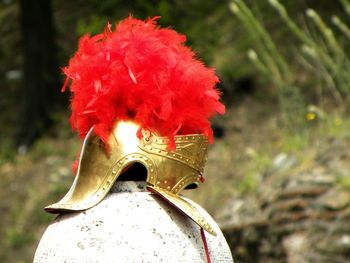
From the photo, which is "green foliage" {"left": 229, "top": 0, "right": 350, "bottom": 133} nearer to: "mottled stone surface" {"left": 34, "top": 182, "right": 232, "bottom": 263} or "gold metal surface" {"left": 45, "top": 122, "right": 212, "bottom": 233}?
"gold metal surface" {"left": 45, "top": 122, "right": 212, "bottom": 233}

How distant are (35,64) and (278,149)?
5.88 m

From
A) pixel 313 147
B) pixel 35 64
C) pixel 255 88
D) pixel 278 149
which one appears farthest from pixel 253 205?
pixel 35 64

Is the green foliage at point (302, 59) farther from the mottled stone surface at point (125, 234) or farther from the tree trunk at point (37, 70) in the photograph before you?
the tree trunk at point (37, 70)

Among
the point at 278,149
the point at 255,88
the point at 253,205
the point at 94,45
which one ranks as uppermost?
the point at 255,88

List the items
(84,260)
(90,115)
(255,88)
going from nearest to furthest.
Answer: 1. (84,260)
2. (90,115)
3. (255,88)

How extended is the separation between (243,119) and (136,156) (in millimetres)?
9752

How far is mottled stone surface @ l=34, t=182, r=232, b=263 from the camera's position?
13.2 ft

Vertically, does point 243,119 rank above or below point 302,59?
above

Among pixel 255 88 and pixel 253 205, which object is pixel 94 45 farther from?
pixel 255 88

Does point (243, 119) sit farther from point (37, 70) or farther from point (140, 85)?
point (140, 85)

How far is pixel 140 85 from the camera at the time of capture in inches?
166

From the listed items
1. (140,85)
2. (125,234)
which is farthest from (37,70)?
(125,234)

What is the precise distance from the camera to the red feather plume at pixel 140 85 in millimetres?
4223

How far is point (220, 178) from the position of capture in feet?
37.8
